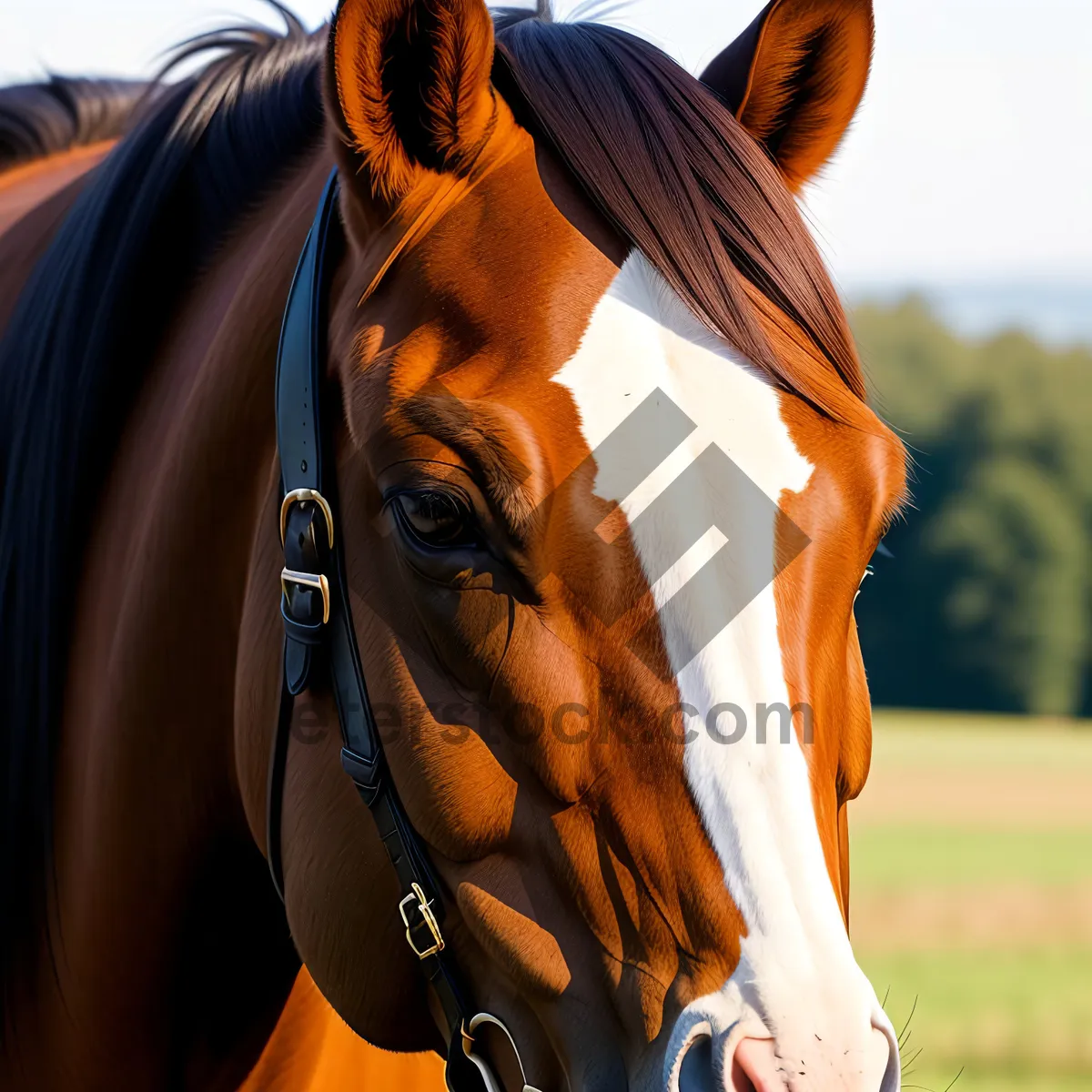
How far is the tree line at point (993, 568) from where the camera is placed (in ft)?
166

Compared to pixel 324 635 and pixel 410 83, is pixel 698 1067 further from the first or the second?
pixel 410 83

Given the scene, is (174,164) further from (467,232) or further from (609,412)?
(609,412)

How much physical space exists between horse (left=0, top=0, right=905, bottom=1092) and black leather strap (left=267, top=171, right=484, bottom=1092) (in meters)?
0.02

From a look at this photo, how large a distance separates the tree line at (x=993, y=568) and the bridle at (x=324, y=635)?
4550 cm

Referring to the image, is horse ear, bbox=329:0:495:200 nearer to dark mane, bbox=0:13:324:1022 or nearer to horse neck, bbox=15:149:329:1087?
horse neck, bbox=15:149:329:1087

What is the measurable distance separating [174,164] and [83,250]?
0.81 ft

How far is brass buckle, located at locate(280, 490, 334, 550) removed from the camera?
197 centimetres

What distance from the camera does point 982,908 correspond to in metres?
17.1

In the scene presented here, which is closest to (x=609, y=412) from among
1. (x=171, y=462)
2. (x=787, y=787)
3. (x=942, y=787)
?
(x=787, y=787)

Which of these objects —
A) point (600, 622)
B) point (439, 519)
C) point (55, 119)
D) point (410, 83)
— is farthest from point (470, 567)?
point (55, 119)

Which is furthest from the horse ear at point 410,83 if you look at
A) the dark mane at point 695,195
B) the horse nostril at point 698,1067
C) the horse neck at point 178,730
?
the horse nostril at point 698,1067

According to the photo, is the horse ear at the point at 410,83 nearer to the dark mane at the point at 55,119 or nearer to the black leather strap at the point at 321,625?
the black leather strap at the point at 321,625

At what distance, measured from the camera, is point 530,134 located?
2.04m

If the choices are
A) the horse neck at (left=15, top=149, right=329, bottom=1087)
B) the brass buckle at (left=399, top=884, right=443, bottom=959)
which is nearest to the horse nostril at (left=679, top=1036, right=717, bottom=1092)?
the brass buckle at (left=399, top=884, right=443, bottom=959)
